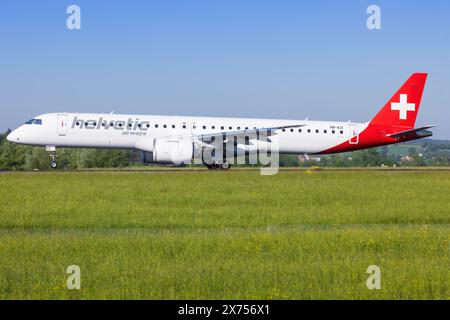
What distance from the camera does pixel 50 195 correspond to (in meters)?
29.9

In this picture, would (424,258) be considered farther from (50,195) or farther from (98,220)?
(50,195)

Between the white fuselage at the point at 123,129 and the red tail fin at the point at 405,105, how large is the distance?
6.68 metres

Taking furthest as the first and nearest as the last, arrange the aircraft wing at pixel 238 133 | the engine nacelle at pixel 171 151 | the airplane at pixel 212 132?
the aircraft wing at pixel 238 133, the airplane at pixel 212 132, the engine nacelle at pixel 171 151

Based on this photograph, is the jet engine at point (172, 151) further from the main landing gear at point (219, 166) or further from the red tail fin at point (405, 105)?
the red tail fin at point (405, 105)

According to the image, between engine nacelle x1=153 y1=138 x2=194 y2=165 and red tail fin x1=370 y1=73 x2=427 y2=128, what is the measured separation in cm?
1529

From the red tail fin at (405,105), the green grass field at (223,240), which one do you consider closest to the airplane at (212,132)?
the red tail fin at (405,105)

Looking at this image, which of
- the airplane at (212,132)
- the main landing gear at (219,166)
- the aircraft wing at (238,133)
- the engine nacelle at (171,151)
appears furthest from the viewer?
the main landing gear at (219,166)

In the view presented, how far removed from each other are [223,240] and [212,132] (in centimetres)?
3041

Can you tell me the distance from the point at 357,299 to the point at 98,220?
1270 centimetres

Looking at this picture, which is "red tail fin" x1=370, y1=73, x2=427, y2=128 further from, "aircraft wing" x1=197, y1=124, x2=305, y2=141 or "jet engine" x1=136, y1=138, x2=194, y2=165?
"jet engine" x1=136, y1=138, x2=194, y2=165

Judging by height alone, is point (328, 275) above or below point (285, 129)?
below

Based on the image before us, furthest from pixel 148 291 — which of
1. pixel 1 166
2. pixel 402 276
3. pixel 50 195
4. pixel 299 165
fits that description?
pixel 1 166

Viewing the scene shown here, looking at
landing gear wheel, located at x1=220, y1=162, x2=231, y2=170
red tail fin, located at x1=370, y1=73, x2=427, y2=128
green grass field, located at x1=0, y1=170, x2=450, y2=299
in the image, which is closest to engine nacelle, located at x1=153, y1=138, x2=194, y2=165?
landing gear wheel, located at x1=220, y1=162, x2=231, y2=170

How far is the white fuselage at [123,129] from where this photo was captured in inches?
1789
